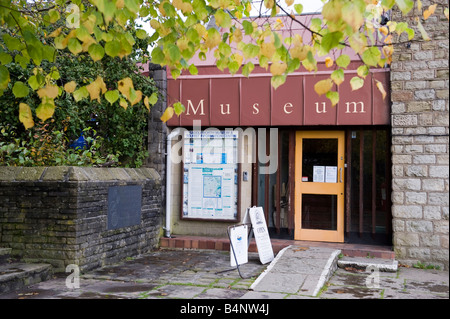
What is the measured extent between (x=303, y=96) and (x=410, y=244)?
3353 millimetres

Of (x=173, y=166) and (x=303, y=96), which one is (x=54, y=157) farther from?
(x=303, y=96)

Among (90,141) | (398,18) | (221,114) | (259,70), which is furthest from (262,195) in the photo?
(398,18)

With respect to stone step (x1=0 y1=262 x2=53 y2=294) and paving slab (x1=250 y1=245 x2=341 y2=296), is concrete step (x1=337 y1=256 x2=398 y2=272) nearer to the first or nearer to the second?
paving slab (x1=250 y1=245 x2=341 y2=296)

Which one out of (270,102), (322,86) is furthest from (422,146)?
(322,86)

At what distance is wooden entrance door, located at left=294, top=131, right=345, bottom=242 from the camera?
30.9ft

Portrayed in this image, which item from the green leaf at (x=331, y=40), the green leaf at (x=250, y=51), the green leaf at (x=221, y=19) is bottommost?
the green leaf at (x=331, y=40)

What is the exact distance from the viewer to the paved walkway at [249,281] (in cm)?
614

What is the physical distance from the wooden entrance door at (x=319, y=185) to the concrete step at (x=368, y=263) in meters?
1.08

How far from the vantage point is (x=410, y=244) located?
335 inches

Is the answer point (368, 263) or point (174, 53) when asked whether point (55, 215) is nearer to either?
point (174, 53)

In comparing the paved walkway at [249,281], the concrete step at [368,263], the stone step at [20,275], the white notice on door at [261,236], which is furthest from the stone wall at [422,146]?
the stone step at [20,275]

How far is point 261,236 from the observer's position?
839 cm

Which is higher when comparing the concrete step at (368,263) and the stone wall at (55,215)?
the stone wall at (55,215)

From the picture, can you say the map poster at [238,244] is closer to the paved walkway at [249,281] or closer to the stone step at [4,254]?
the paved walkway at [249,281]
